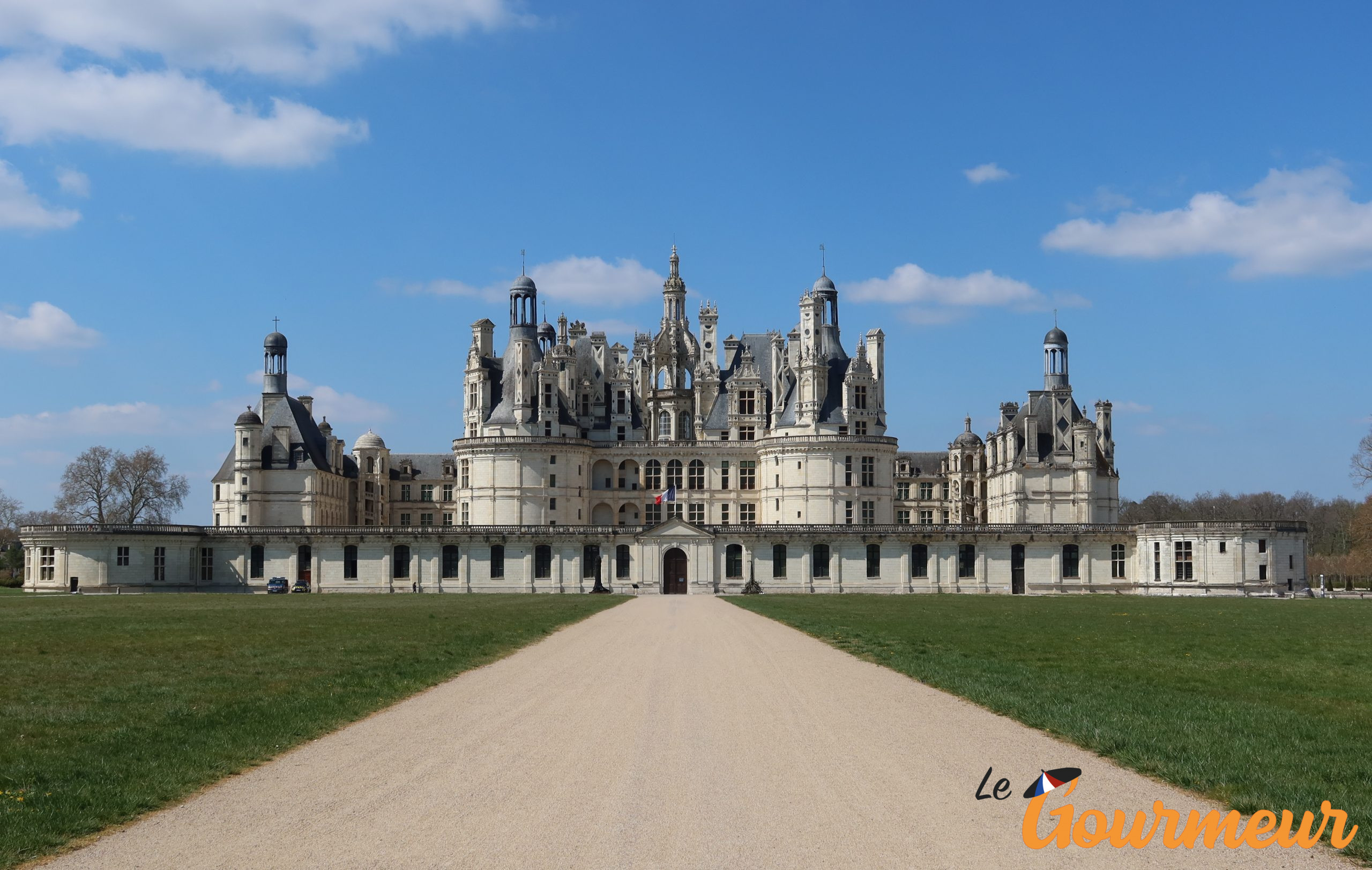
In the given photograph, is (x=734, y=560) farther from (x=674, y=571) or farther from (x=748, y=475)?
(x=748, y=475)

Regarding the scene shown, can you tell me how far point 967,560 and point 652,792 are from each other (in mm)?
72330

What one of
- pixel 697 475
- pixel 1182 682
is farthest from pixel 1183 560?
pixel 1182 682

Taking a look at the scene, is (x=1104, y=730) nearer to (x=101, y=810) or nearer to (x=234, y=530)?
(x=101, y=810)

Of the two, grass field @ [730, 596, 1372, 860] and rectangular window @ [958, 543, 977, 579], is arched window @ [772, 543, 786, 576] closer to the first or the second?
rectangular window @ [958, 543, 977, 579]

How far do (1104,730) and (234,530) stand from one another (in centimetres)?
7447

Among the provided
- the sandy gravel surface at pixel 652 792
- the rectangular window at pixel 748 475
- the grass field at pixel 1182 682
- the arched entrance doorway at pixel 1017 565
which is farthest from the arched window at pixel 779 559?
the sandy gravel surface at pixel 652 792

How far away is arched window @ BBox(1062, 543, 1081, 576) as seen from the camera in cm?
8250

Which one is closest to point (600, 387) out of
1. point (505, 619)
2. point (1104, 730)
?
point (505, 619)

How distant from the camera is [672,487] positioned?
96.7 metres

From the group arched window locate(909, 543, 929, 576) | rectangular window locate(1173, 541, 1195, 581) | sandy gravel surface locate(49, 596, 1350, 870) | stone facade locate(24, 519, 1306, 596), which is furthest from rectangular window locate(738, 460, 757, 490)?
sandy gravel surface locate(49, 596, 1350, 870)

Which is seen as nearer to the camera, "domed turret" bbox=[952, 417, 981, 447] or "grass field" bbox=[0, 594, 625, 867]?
"grass field" bbox=[0, 594, 625, 867]

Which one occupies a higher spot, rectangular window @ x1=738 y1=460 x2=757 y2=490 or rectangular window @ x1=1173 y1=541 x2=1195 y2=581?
rectangular window @ x1=738 y1=460 x2=757 y2=490

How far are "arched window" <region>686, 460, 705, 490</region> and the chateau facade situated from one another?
24 cm

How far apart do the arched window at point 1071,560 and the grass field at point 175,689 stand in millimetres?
45196
